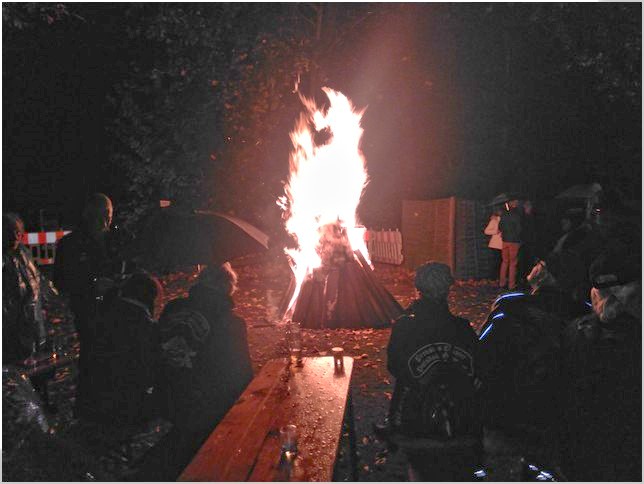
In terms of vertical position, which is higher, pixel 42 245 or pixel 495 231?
pixel 495 231

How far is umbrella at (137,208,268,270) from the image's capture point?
549 centimetres

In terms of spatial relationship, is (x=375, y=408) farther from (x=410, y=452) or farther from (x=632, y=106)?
(x=632, y=106)

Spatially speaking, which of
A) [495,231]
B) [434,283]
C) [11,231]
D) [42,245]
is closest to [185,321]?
[434,283]

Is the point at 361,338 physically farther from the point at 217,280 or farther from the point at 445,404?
the point at 445,404

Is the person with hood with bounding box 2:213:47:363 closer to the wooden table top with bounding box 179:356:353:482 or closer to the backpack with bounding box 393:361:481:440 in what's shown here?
the wooden table top with bounding box 179:356:353:482

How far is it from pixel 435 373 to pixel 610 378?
1130mm

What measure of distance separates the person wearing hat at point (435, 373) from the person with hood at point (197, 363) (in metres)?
1.33

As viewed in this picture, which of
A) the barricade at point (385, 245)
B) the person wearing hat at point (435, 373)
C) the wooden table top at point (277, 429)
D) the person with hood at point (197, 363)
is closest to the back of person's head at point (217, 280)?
the person with hood at point (197, 363)

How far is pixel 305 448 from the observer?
3.77m

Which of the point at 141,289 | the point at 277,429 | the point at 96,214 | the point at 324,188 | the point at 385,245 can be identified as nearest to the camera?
the point at 277,429

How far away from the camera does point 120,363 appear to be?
4582mm

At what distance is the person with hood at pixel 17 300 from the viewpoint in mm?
5801

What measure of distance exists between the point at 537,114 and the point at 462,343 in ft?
69.6

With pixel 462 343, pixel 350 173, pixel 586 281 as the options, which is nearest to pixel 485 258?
pixel 350 173
